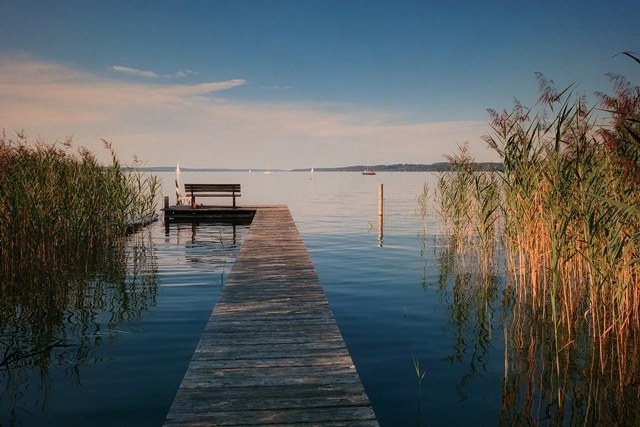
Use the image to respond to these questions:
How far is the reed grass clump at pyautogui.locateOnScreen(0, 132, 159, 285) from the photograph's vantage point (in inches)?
334

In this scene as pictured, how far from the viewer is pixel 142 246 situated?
47.2 feet

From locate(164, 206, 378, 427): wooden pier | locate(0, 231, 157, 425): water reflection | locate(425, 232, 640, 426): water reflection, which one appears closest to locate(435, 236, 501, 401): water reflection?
locate(425, 232, 640, 426): water reflection

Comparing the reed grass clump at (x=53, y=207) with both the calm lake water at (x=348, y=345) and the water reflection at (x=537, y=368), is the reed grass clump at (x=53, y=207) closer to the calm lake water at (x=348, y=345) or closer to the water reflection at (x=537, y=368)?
the calm lake water at (x=348, y=345)

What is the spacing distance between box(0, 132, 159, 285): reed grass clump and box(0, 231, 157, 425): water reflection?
25 cm

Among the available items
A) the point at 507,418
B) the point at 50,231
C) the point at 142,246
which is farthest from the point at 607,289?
the point at 142,246

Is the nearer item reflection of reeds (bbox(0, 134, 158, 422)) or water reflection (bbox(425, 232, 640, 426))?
water reflection (bbox(425, 232, 640, 426))

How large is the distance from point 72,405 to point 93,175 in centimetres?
814

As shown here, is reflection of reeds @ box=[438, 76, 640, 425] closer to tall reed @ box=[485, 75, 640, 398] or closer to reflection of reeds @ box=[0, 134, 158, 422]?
tall reed @ box=[485, 75, 640, 398]

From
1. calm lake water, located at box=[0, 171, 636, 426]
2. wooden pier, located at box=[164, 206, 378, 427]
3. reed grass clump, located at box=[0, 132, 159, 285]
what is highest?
reed grass clump, located at box=[0, 132, 159, 285]

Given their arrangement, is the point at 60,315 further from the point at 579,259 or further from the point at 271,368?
the point at 579,259

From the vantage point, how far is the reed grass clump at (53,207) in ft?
27.8

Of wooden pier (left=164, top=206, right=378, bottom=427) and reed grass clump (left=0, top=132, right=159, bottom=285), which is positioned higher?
reed grass clump (left=0, top=132, right=159, bottom=285)

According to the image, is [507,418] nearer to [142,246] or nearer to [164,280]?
[164,280]

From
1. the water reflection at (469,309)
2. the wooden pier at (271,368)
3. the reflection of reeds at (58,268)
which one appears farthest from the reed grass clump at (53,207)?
the water reflection at (469,309)
